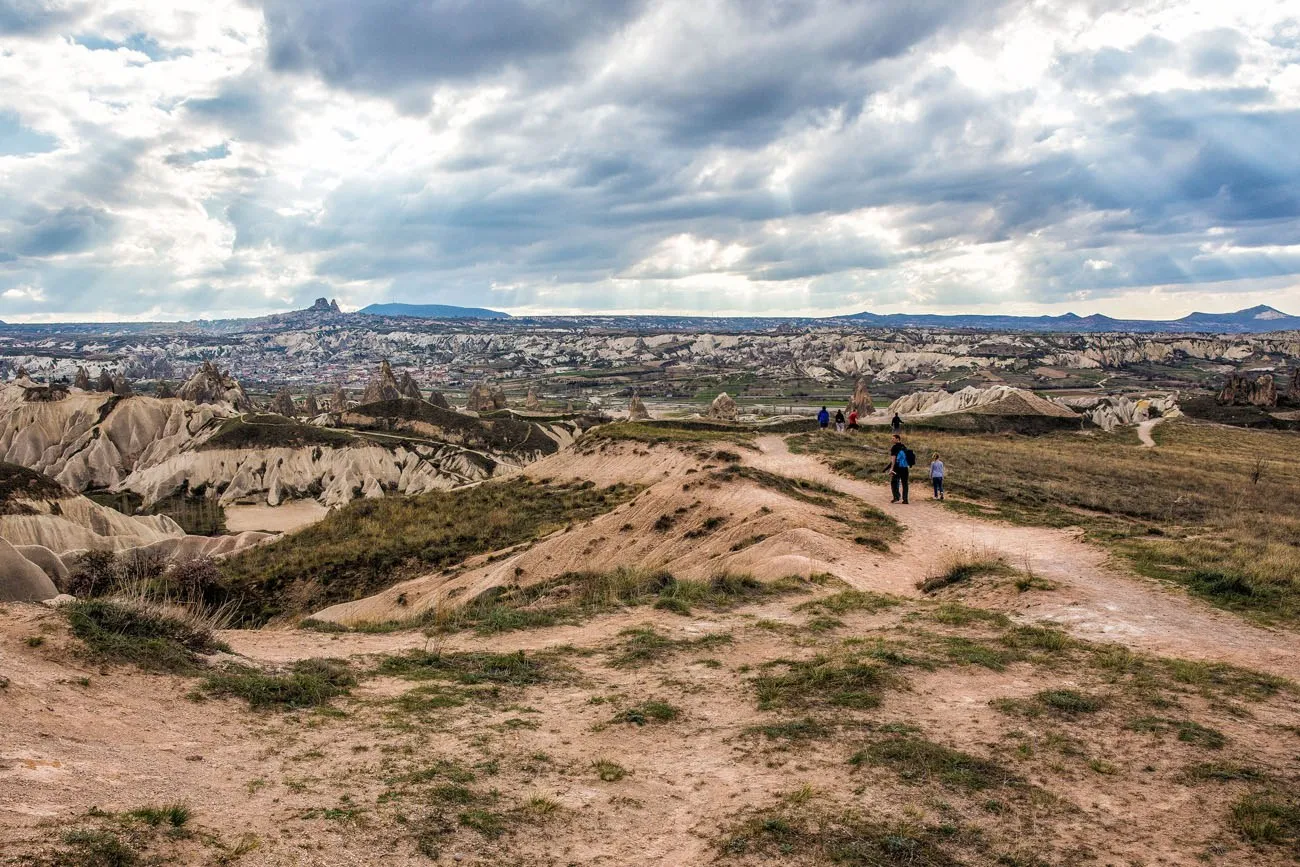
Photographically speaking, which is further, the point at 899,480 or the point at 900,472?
the point at 899,480

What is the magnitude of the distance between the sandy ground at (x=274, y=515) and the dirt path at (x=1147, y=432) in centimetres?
5755

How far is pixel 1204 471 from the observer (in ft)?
105

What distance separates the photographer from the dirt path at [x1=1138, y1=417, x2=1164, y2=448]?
4766 cm

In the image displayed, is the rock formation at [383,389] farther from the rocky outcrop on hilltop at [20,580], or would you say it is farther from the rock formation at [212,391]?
the rocky outcrop on hilltop at [20,580]

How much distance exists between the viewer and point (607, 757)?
725cm

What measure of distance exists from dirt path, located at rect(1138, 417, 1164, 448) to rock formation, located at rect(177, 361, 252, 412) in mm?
95928

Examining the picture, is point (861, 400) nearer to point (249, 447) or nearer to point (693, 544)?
point (693, 544)

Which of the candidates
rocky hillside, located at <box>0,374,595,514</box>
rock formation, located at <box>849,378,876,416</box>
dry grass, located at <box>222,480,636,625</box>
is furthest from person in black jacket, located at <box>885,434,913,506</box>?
rocky hillside, located at <box>0,374,595,514</box>

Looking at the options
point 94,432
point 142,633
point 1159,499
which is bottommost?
point 94,432

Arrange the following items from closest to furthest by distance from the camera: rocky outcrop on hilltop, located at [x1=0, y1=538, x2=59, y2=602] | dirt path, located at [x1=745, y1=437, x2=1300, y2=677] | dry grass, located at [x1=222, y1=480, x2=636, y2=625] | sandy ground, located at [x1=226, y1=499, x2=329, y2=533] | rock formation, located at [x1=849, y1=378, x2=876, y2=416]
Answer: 1. dirt path, located at [x1=745, y1=437, x2=1300, y2=677]
2. rocky outcrop on hilltop, located at [x1=0, y1=538, x2=59, y2=602]
3. dry grass, located at [x1=222, y1=480, x2=636, y2=625]
4. sandy ground, located at [x1=226, y1=499, x2=329, y2=533]
5. rock formation, located at [x1=849, y1=378, x2=876, y2=416]

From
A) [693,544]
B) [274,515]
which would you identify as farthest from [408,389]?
[693,544]

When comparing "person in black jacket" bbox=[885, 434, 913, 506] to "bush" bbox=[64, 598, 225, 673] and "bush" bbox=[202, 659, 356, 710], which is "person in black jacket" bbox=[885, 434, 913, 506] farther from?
"bush" bbox=[64, 598, 225, 673]

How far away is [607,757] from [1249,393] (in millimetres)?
92332

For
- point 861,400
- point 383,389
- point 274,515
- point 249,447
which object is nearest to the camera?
point 274,515
